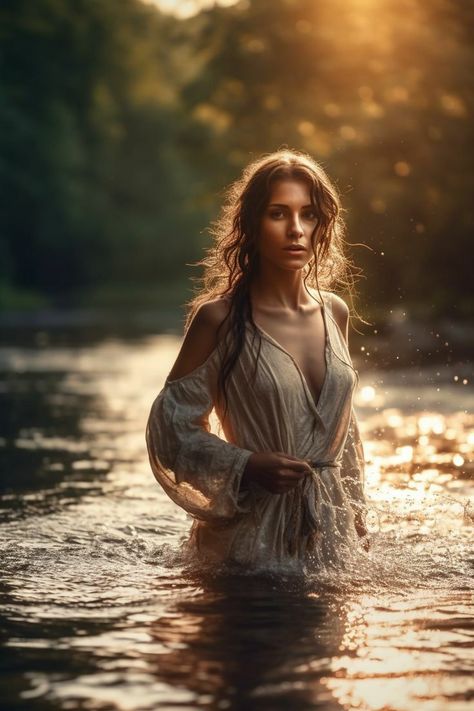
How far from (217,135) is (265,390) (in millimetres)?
34934

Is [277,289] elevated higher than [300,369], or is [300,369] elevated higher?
[277,289]

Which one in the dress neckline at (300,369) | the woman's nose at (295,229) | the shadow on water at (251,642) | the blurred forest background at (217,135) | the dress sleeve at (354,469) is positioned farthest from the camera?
the blurred forest background at (217,135)

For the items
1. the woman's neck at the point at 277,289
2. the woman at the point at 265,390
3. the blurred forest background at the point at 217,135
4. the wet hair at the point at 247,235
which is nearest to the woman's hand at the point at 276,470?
the woman at the point at 265,390

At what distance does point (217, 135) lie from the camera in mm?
40531

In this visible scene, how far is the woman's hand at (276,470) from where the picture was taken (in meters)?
5.83

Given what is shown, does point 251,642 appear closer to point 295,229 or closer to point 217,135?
point 295,229

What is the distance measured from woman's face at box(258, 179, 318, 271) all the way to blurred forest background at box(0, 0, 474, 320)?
780 cm

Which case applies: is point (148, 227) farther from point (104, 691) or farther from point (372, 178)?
point (104, 691)

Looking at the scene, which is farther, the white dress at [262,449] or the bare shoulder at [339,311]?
the bare shoulder at [339,311]

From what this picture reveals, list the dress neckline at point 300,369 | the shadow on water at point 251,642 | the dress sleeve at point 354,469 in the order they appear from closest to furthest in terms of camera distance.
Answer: the shadow on water at point 251,642 < the dress neckline at point 300,369 < the dress sleeve at point 354,469

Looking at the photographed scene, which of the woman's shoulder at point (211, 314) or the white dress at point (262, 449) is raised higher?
the woman's shoulder at point (211, 314)

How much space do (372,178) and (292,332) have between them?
58.0 feet

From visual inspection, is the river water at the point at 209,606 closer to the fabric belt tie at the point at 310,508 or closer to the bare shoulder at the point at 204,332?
the fabric belt tie at the point at 310,508

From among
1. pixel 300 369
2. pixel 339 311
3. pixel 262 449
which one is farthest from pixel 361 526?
pixel 339 311
